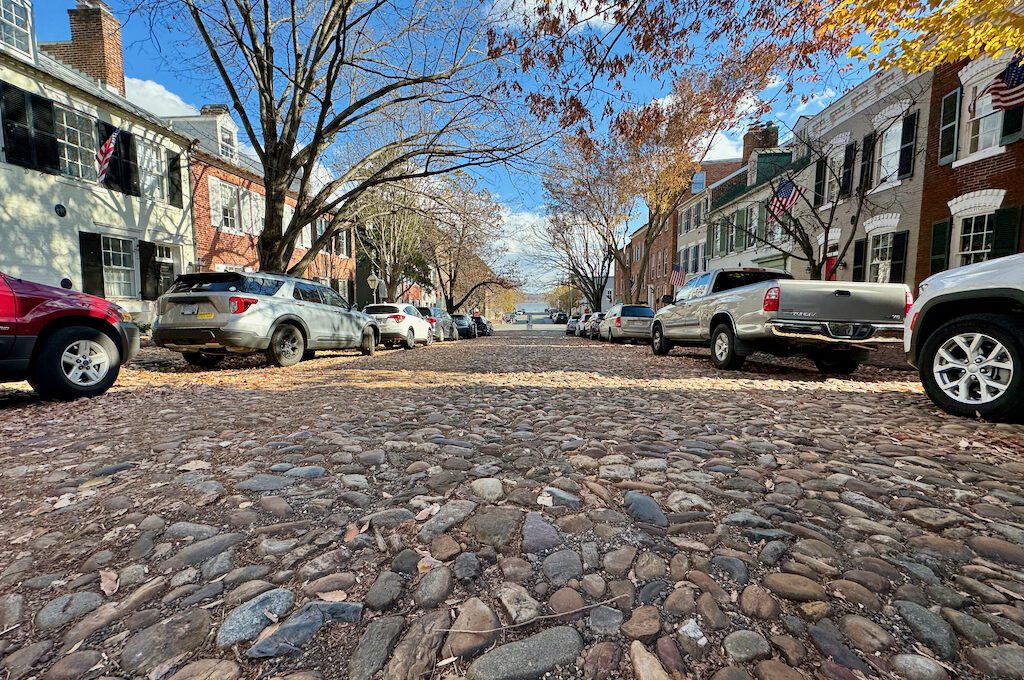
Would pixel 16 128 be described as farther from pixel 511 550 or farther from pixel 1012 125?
pixel 1012 125

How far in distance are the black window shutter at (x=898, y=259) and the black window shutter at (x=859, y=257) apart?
1.16m

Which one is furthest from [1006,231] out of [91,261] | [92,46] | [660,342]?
[92,46]

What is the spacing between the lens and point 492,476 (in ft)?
9.31

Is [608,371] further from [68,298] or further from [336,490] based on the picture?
[68,298]

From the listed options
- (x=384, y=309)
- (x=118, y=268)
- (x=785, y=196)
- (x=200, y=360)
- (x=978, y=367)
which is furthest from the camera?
(x=785, y=196)

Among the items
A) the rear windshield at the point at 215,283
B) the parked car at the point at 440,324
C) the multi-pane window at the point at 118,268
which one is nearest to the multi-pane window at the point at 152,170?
the multi-pane window at the point at 118,268

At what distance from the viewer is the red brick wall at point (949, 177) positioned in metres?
9.95

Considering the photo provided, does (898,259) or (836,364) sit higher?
(898,259)

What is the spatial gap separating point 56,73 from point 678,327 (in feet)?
58.2

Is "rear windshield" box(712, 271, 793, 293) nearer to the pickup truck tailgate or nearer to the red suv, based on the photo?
the pickup truck tailgate

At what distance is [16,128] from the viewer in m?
11.4

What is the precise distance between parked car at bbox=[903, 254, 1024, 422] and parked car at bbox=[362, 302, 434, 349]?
42.1 ft

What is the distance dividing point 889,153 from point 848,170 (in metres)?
1.40

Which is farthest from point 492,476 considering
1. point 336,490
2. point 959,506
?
point 959,506
